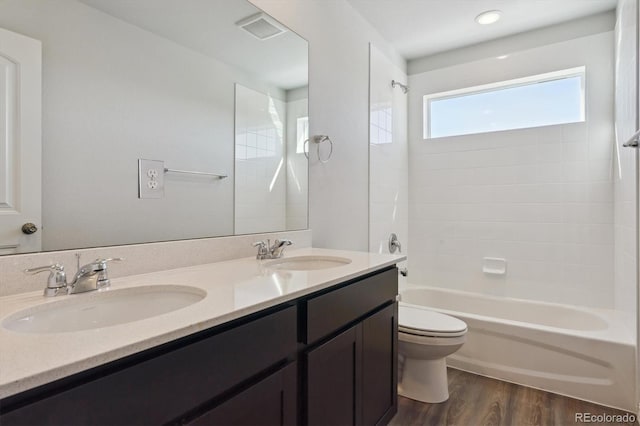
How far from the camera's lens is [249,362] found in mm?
860

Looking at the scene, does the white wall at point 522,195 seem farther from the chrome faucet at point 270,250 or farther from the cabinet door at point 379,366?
the chrome faucet at point 270,250

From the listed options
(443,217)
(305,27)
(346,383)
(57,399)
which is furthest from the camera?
(443,217)

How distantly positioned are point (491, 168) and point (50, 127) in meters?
2.96

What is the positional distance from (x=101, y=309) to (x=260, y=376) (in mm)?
481

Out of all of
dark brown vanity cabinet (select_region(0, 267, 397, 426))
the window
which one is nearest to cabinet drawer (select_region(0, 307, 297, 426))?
dark brown vanity cabinet (select_region(0, 267, 397, 426))

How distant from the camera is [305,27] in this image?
200 cm

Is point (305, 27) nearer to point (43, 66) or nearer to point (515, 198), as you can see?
point (43, 66)

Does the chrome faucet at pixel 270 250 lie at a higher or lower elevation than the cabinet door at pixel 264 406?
higher

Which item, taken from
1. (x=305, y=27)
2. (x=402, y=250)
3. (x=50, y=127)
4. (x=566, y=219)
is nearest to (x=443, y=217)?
(x=402, y=250)

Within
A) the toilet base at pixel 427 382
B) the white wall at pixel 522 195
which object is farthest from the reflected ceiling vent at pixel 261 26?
the toilet base at pixel 427 382

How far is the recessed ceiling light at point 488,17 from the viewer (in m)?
2.47

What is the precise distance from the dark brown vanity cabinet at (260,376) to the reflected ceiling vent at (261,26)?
132cm

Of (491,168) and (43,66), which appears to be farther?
(491,168)

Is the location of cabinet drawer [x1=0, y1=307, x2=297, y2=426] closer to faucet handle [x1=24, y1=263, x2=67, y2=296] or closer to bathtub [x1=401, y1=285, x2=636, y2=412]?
faucet handle [x1=24, y1=263, x2=67, y2=296]
